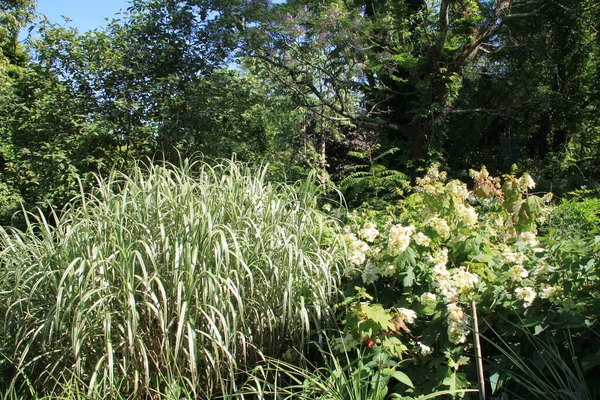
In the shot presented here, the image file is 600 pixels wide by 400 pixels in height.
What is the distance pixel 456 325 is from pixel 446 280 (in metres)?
0.22

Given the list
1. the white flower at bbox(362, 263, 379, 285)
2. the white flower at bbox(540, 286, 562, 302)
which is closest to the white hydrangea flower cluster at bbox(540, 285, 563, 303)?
the white flower at bbox(540, 286, 562, 302)

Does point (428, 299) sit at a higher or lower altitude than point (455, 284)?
lower

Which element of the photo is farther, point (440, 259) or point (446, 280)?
point (440, 259)

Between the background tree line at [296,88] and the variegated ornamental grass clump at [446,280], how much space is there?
9.96 feet

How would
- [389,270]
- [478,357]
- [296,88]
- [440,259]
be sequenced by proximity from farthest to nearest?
[296,88] < [389,270] < [440,259] < [478,357]

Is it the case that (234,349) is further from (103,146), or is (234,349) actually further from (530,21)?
(530,21)

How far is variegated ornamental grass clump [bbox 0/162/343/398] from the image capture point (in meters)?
2.46

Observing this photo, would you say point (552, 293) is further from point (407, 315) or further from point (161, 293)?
point (161, 293)

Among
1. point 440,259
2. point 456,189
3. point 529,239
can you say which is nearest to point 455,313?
point 440,259

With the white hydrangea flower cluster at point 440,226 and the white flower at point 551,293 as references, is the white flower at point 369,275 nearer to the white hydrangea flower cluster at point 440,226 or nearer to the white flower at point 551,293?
the white hydrangea flower cluster at point 440,226

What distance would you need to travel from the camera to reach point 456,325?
7.11 feet

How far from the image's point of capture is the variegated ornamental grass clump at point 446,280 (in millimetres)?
2199

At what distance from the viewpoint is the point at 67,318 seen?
261 cm

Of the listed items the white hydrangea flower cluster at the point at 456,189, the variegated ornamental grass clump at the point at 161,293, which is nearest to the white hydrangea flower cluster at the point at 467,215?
the white hydrangea flower cluster at the point at 456,189
